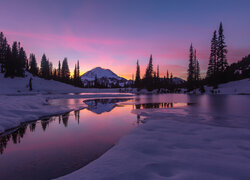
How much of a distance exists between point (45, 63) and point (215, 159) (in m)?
80.9

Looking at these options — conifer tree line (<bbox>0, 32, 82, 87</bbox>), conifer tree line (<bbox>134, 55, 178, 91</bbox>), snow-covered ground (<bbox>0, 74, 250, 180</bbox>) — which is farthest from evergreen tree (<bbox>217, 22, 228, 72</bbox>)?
conifer tree line (<bbox>0, 32, 82, 87</bbox>)

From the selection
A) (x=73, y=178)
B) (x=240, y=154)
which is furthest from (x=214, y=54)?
(x=73, y=178)

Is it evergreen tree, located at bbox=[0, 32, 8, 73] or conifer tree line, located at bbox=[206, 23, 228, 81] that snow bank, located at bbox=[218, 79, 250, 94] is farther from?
evergreen tree, located at bbox=[0, 32, 8, 73]

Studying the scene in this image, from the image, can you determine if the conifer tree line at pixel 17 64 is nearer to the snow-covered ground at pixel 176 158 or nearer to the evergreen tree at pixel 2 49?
the evergreen tree at pixel 2 49

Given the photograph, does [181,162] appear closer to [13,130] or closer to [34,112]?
[13,130]

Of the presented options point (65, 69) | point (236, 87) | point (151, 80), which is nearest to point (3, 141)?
point (236, 87)

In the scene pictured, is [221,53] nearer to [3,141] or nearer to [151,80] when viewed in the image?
[151,80]

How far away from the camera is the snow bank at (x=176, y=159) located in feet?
8.16

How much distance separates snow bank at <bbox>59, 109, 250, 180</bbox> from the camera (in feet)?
8.16

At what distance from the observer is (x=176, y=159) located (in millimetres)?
3121

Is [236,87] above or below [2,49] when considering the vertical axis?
below

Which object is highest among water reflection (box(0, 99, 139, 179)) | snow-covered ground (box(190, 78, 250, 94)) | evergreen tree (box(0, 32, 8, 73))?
evergreen tree (box(0, 32, 8, 73))

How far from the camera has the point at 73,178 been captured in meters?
2.59

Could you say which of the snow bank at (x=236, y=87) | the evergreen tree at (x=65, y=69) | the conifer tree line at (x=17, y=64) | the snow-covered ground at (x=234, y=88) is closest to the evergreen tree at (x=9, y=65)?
the conifer tree line at (x=17, y=64)
